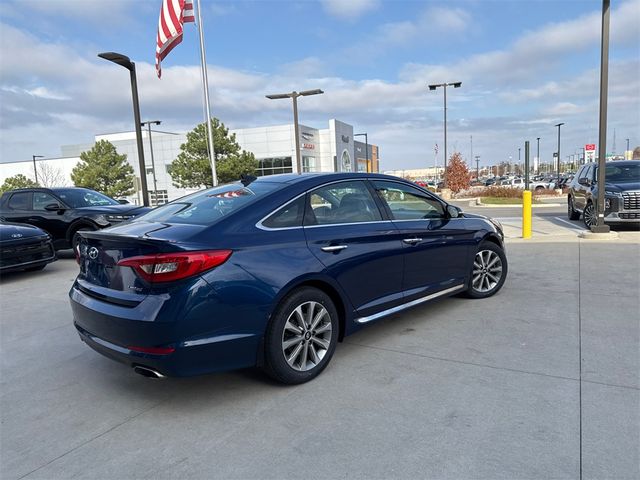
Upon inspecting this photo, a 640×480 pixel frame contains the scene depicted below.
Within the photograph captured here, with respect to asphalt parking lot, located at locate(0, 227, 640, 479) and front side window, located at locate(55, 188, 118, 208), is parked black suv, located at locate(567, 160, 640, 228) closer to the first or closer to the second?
asphalt parking lot, located at locate(0, 227, 640, 479)

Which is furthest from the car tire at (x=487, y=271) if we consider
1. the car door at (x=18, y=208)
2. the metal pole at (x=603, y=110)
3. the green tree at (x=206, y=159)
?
the green tree at (x=206, y=159)

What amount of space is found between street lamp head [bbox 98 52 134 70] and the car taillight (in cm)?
1161

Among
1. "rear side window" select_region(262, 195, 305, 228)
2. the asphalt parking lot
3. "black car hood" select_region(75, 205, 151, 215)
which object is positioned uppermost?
"rear side window" select_region(262, 195, 305, 228)

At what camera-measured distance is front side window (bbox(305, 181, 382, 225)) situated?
3.81 metres

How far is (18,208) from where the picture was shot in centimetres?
1066

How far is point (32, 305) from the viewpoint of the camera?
6.33 meters

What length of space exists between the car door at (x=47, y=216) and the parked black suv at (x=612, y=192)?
11.8 m

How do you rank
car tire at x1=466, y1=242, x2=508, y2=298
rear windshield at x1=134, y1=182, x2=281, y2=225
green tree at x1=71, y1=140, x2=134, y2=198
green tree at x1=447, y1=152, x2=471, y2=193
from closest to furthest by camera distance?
1. rear windshield at x1=134, y1=182, x2=281, y2=225
2. car tire at x1=466, y1=242, x2=508, y2=298
3. green tree at x1=447, y1=152, x2=471, y2=193
4. green tree at x1=71, y1=140, x2=134, y2=198

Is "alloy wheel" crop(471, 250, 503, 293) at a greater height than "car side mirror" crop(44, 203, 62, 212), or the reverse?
"car side mirror" crop(44, 203, 62, 212)

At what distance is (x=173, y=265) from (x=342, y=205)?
1658 mm

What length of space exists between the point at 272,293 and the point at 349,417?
0.96 meters

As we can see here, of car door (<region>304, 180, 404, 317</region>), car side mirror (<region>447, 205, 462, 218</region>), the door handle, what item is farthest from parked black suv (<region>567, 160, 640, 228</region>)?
the door handle

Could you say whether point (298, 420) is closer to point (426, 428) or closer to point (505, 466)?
point (426, 428)

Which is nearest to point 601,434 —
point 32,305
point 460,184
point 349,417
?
point 349,417
